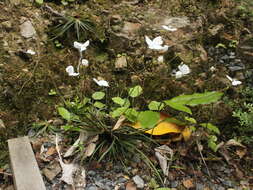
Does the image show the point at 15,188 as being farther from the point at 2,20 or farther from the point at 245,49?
the point at 245,49

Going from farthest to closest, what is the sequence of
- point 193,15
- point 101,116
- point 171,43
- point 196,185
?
point 193,15
point 171,43
point 101,116
point 196,185

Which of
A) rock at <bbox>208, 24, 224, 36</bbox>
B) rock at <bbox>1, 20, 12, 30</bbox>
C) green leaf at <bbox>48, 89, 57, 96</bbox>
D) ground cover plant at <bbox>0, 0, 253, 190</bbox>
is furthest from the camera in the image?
rock at <bbox>208, 24, 224, 36</bbox>

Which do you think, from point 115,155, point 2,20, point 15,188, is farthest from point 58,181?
point 2,20

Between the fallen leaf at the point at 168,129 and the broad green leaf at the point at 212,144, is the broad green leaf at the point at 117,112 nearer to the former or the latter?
the fallen leaf at the point at 168,129

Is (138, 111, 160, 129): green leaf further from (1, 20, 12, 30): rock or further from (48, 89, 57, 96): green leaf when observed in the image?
(1, 20, 12, 30): rock

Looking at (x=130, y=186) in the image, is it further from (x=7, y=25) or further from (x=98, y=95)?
(x=7, y=25)

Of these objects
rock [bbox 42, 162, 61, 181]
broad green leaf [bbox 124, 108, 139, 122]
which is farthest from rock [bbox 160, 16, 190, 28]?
rock [bbox 42, 162, 61, 181]

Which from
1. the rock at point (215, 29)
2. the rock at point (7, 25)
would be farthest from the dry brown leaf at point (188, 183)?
the rock at point (7, 25)
